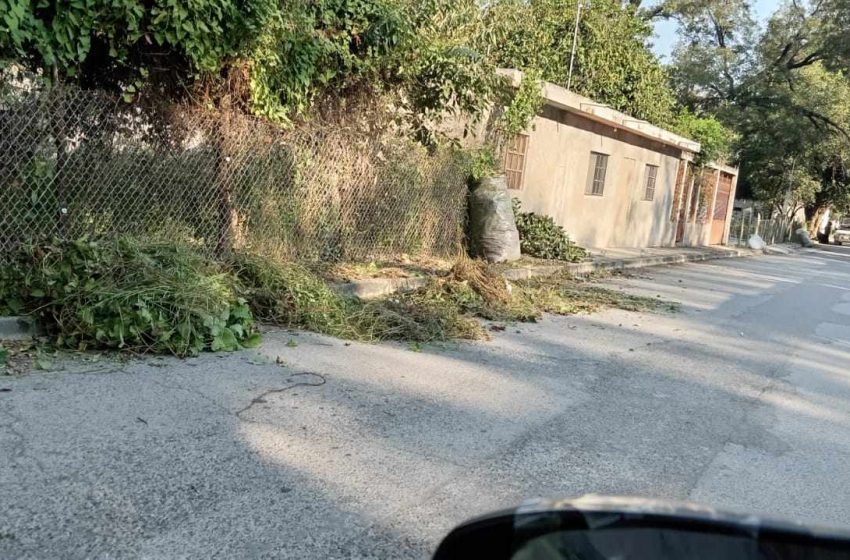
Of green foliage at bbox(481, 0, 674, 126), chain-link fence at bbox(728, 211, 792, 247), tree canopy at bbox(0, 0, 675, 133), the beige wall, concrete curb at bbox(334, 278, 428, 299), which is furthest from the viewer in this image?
chain-link fence at bbox(728, 211, 792, 247)

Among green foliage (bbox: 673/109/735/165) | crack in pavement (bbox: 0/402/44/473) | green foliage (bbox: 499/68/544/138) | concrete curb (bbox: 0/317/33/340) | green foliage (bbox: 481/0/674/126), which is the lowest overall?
crack in pavement (bbox: 0/402/44/473)

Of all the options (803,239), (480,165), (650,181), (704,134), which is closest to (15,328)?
(480,165)

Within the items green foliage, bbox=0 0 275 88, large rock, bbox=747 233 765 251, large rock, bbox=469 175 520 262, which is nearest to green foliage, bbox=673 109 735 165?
large rock, bbox=747 233 765 251

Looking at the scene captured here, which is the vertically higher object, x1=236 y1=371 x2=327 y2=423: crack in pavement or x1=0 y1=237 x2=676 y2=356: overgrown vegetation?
x1=0 y1=237 x2=676 y2=356: overgrown vegetation

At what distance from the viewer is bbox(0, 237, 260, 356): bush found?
17.1 ft

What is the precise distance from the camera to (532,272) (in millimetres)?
11461

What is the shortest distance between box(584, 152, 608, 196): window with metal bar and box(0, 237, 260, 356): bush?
12744mm

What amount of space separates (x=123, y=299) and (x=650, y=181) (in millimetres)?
18374

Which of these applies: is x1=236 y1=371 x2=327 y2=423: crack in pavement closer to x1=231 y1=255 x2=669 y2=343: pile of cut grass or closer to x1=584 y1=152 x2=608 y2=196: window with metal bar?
x1=231 y1=255 x2=669 y2=343: pile of cut grass

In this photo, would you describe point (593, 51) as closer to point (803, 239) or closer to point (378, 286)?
point (378, 286)

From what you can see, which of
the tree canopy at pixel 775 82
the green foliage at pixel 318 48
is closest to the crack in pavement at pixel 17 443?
the green foliage at pixel 318 48

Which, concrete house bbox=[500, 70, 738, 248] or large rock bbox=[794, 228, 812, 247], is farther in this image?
large rock bbox=[794, 228, 812, 247]

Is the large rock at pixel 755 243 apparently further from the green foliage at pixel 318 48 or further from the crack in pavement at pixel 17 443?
the crack in pavement at pixel 17 443

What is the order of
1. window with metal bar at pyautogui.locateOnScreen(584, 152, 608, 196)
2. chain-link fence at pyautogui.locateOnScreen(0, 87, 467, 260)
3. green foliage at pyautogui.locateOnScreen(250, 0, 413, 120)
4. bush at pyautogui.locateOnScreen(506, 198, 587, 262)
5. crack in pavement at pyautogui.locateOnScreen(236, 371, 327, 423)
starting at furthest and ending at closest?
window with metal bar at pyautogui.locateOnScreen(584, 152, 608, 196) < bush at pyautogui.locateOnScreen(506, 198, 587, 262) < green foliage at pyautogui.locateOnScreen(250, 0, 413, 120) < chain-link fence at pyautogui.locateOnScreen(0, 87, 467, 260) < crack in pavement at pyautogui.locateOnScreen(236, 371, 327, 423)
